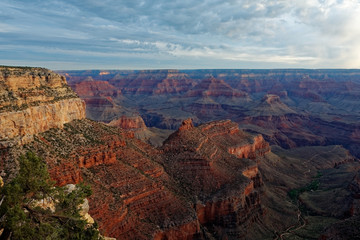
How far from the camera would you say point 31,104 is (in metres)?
46.8

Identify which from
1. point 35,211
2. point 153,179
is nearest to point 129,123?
point 153,179

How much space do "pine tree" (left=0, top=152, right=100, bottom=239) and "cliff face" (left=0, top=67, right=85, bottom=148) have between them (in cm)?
1859

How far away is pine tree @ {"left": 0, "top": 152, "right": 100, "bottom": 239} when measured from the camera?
2102 cm

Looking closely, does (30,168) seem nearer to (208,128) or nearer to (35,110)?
(35,110)

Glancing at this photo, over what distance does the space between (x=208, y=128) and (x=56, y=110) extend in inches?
2135

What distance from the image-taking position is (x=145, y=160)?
58.3 m

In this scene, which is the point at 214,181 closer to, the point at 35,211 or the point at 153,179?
the point at 153,179

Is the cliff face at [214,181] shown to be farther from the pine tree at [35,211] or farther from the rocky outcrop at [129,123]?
the rocky outcrop at [129,123]

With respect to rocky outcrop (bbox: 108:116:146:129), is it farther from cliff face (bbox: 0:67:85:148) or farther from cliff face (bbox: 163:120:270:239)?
cliff face (bbox: 0:67:85:148)

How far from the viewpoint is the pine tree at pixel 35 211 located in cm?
Result: 2102

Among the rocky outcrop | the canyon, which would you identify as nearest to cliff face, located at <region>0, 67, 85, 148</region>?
the canyon

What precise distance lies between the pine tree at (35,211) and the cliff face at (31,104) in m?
18.6

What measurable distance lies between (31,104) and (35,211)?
2893cm

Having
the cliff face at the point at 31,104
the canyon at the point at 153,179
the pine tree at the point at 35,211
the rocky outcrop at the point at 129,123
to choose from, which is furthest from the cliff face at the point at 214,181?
the rocky outcrop at the point at 129,123
